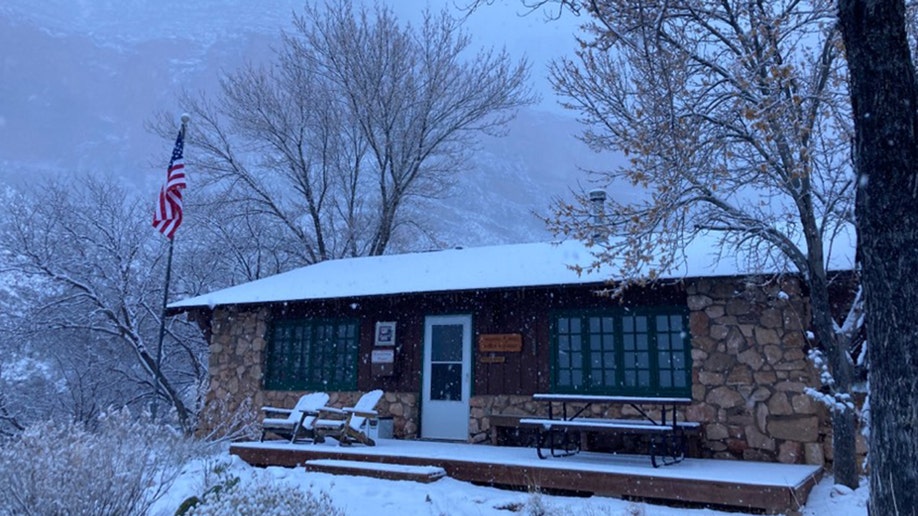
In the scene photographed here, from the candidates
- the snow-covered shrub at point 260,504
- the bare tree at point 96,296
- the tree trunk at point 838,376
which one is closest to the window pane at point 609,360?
the tree trunk at point 838,376

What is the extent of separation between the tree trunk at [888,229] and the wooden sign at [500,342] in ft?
21.9

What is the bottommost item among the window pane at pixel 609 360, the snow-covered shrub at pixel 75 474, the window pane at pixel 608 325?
the snow-covered shrub at pixel 75 474

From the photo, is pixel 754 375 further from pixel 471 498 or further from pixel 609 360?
pixel 471 498

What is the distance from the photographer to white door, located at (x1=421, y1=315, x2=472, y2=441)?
33.2 ft

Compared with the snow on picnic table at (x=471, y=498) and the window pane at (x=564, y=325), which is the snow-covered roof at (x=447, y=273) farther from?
the snow on picnic table at (x=471, y=498)

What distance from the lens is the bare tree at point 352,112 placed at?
17719 mm

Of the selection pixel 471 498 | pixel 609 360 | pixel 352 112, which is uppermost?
pixel 352 112

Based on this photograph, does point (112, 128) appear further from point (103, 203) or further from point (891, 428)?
point (891, 428)

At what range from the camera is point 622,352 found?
356 inches

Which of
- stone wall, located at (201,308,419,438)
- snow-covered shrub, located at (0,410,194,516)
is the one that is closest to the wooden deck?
stone wall, located at (201,308,419,438)

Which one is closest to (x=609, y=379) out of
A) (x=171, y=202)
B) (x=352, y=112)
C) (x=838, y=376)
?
(x=838, y=376)

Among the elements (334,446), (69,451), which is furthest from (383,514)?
(334,446)

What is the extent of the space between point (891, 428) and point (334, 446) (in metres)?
7.40

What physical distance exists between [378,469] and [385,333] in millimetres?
3628
